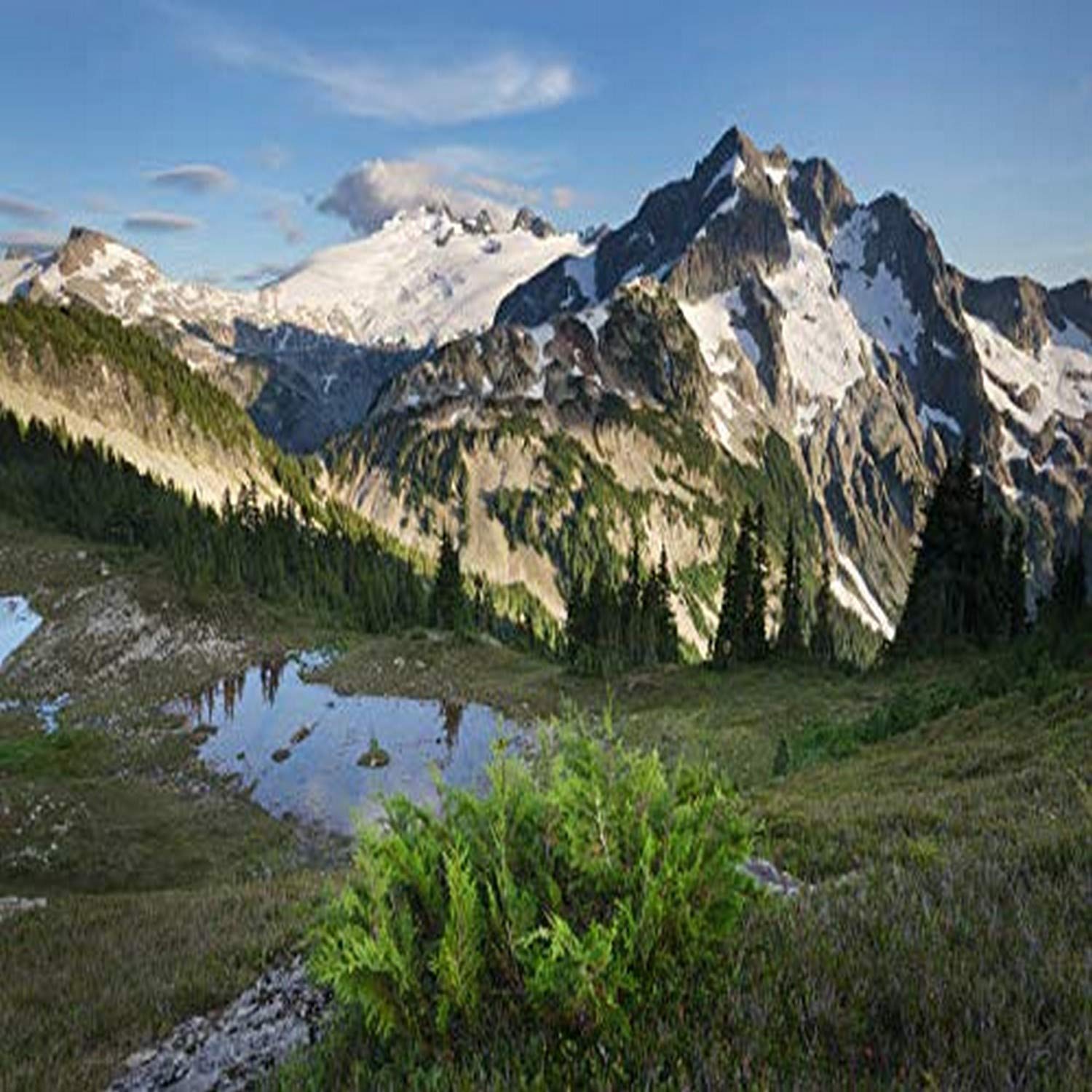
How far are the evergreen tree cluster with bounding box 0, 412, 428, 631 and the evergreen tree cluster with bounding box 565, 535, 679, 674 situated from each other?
66.3 ft

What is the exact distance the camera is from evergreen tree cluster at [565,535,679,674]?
70.1 m

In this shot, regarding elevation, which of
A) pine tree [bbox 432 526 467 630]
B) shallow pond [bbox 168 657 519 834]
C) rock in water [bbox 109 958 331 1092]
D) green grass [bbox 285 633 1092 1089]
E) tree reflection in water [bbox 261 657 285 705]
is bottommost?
shallow pond [bbox 168 657 519 834]

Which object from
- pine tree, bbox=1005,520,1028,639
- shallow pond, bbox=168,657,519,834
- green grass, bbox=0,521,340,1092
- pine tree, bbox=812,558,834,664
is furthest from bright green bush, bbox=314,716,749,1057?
pine tree, bbox=812,558,834,664

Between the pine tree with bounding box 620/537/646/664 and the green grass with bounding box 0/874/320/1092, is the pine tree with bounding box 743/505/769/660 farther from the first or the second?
the green grass with bounding box 0/874/320/1092

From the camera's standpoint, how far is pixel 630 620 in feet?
235

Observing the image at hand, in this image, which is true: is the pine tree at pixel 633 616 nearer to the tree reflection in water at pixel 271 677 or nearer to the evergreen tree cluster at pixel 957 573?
the evergreen tree cluster at pixel 957 573

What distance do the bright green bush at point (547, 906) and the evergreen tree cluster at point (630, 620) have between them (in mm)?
62605

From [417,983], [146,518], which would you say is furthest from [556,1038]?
[146,518]

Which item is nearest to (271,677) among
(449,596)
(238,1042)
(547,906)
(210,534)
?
(449,596)

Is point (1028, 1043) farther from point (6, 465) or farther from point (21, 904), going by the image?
point (6, 465)

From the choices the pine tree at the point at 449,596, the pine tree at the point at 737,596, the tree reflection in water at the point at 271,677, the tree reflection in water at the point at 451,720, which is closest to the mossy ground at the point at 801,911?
the tree reflection in water at the point at 451,720

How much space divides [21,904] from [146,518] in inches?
3268

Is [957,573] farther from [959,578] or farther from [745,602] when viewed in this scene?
[745,602]

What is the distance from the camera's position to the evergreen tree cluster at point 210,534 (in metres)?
79.2
